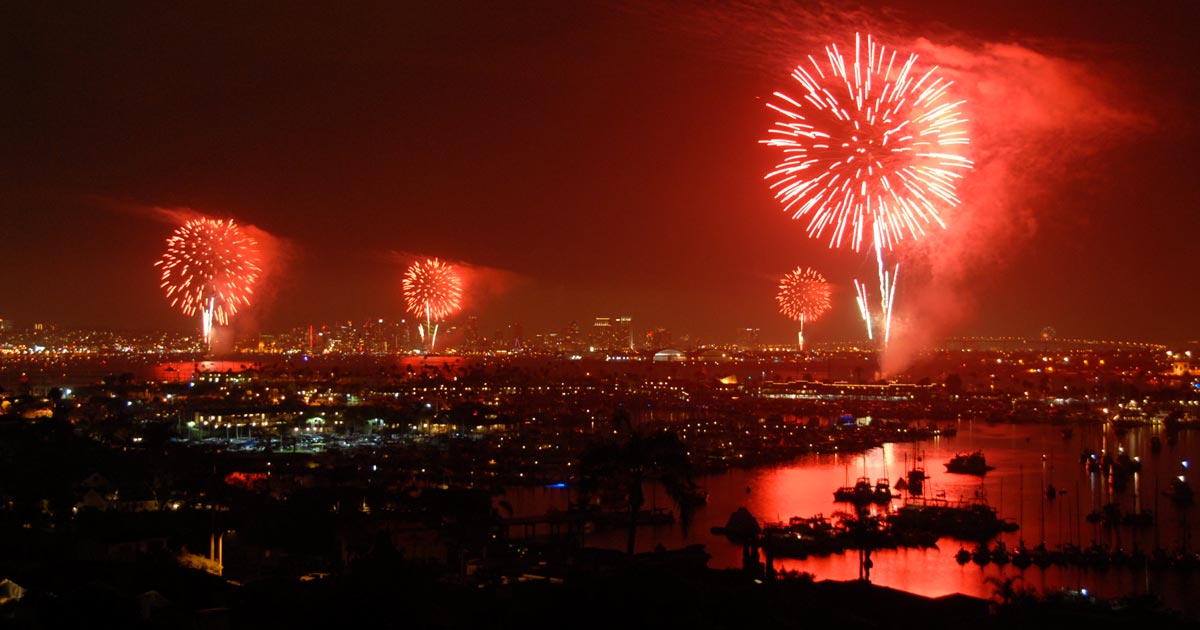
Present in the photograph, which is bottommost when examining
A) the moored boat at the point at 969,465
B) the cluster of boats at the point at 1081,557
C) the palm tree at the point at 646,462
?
the cluster of boats at the point at 1081,557

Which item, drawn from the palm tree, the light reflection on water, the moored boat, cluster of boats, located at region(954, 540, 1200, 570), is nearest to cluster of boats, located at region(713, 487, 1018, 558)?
the light reflection on water

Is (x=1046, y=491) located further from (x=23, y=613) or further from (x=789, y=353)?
(x=789, y=353)

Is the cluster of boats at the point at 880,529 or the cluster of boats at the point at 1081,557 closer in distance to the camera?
the cluster of boats at the point at 1081,557

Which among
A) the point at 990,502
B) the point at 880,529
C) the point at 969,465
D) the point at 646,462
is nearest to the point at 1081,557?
the point at 880,529

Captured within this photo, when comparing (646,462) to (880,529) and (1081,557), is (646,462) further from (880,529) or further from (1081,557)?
(880,529)

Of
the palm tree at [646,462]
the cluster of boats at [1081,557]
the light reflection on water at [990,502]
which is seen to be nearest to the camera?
the palm tree at [646,462]

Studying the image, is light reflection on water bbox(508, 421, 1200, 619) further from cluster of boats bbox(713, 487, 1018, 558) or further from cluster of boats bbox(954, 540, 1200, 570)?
cluster of boats bbox(713, 487, 1018, 558)

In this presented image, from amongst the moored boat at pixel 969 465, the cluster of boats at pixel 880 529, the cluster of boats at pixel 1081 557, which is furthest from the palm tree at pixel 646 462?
the moored boat at pixel 969 465

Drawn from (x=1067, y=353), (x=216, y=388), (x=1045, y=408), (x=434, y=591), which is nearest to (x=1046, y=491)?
(x=434, y=591)

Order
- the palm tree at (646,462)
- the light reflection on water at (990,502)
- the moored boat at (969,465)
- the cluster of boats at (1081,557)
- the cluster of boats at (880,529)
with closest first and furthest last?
the palm tree at (646,462)
the light reflection on water at (990,502)
the cluster of boats at (1081,557)
the cluster of boats at (880,529)
the moored boat at (969,465)

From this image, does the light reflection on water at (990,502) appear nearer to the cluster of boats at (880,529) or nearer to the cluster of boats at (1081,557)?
the cluster of boats at (1081,557)
